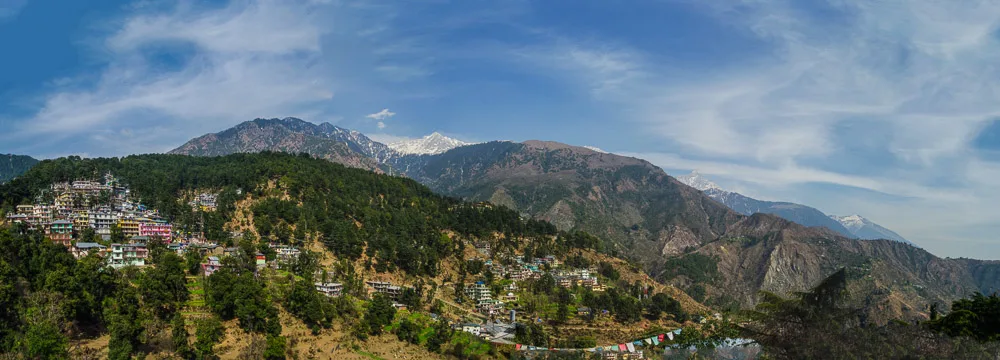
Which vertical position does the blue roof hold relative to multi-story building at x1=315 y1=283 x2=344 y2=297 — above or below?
above

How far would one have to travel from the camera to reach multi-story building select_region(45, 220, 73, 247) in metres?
62.9

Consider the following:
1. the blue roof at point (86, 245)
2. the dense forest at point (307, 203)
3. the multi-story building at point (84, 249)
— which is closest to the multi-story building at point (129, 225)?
the dense forest at point (307, 203)

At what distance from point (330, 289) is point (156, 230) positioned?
26.6 m

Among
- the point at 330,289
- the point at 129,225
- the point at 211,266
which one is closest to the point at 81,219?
the point at 129,225

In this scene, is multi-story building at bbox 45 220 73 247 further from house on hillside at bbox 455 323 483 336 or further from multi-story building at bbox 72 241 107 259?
house on hillside at bbox 455 323 483 336

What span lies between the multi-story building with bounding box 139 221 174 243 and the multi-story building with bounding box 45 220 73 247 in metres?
8.08

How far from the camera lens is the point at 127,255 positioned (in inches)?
2406

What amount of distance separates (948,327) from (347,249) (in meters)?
71.3

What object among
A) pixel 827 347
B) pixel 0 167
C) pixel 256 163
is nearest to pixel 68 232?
pixel 256 163

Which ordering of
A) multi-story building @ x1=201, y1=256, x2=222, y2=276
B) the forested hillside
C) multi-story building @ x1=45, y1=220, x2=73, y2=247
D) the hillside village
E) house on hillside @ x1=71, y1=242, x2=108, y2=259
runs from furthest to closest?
the hillside village → multi-story building @ x1=45, y1=220, x2=73, y2=247 → multi-story building @ x1=201, y1=256, x2=222, y2=276 → house on hillside @ x1=71, y1=242, x2=108, y2=259 → the forested hillside

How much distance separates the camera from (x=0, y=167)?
639 feet

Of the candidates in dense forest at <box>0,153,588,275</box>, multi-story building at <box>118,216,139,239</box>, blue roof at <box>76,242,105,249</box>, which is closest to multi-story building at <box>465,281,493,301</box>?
dense forest at <box>0,153,588,275</box>

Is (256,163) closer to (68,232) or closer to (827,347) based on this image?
(68,232)

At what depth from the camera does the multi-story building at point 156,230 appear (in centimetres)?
7300
